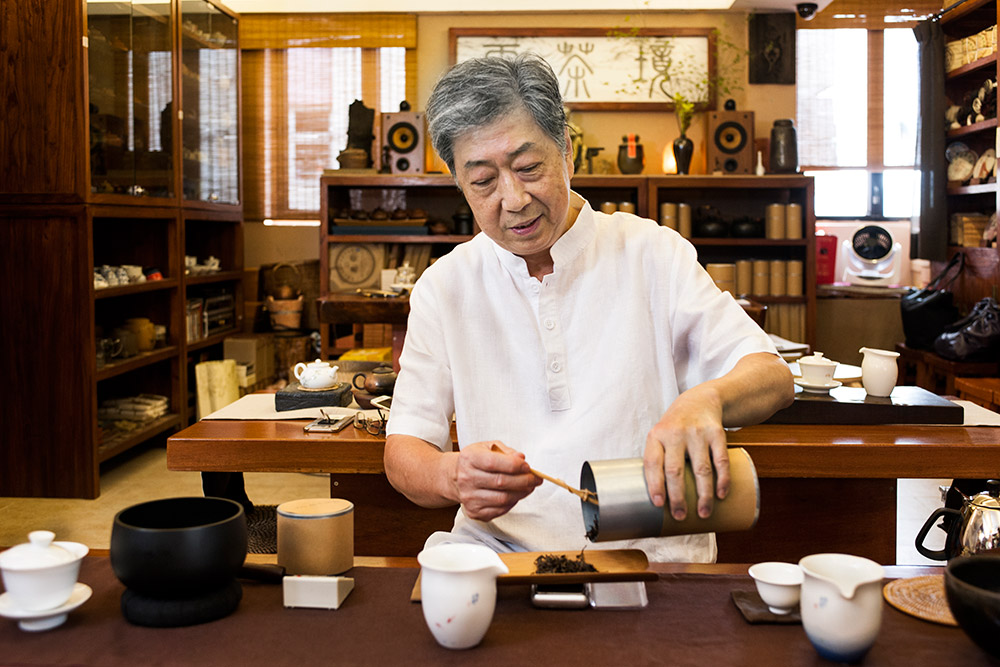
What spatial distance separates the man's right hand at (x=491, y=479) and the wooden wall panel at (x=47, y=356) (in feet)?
11.2

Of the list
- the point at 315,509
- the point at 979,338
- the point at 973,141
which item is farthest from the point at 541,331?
the point at 973,141

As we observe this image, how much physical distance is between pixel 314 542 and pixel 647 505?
1.60 feet

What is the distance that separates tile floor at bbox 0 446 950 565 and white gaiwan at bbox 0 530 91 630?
2500 millimetres

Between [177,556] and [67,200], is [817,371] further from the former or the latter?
[67,200]

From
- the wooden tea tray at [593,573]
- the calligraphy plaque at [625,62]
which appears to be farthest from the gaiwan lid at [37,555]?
the calligraphy plaque at [625,62]

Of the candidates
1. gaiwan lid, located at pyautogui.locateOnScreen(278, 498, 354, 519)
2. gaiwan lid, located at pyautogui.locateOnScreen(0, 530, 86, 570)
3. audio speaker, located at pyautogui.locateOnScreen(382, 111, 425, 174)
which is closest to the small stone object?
gaiwan lid, located at pyautogui.locateOnScreen(278, 498, 354, 519)

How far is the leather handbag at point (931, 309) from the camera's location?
5.59m

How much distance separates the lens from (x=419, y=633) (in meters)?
1.11

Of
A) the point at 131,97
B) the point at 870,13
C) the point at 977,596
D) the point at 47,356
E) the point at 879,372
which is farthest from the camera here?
the point at 870,13

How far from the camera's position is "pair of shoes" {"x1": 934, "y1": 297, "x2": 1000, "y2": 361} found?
4980mm

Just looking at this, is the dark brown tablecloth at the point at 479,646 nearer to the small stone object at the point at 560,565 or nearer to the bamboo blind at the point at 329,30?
the small stone object at the point at 560,565

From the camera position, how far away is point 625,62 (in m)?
6.28

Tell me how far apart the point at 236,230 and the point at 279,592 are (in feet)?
17.9

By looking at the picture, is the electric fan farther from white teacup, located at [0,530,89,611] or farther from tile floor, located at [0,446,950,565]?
white teacup, located at [0,530,89,611]
